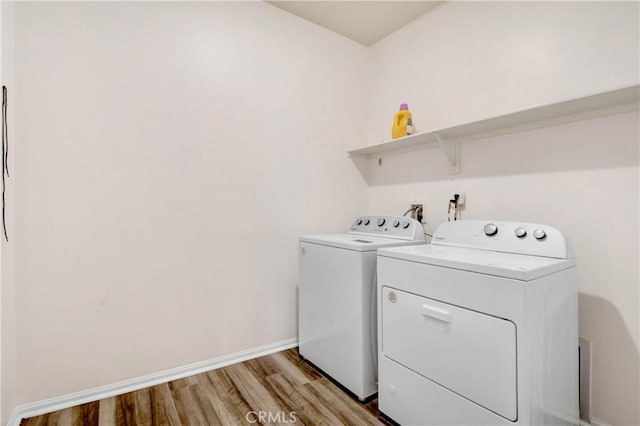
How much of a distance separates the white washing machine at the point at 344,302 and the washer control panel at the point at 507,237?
0.72 ft

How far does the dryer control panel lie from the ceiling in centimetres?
142

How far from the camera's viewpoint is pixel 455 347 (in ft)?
3.67

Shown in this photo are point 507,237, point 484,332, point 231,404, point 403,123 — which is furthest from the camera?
point 403,123

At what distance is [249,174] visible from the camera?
198 cm

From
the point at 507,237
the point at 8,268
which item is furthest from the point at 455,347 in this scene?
the point at 8,268

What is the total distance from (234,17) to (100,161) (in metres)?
1.20

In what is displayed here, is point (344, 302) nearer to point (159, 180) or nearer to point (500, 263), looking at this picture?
point (500, 263)

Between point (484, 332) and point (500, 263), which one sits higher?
point (500, 263)

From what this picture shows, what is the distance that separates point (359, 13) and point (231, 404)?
2524 millimetres

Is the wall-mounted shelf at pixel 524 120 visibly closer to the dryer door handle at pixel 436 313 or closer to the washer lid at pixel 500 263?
the washer lid at pixel 500 263

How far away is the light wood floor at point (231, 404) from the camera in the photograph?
138 cm

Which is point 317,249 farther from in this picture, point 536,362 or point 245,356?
point 536,362

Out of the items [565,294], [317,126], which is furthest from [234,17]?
[565,294]

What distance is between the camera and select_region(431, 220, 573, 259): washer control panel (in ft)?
4.02
